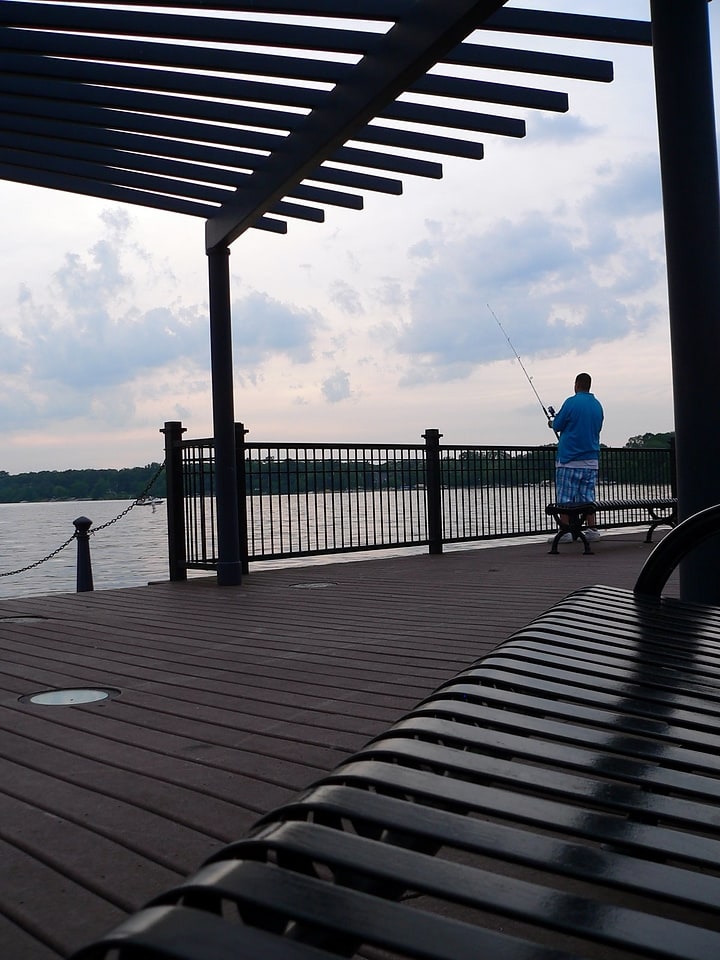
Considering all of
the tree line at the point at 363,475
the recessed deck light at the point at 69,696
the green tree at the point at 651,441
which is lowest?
the recessed deck light at the point at 69,696

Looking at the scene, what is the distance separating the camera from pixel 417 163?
6027 mm

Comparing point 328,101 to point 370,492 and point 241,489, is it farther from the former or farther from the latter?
point 370,492

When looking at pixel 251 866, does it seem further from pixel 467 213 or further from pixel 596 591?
pixel 467 213

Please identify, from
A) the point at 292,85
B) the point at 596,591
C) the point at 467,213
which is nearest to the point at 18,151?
the point at 292,85

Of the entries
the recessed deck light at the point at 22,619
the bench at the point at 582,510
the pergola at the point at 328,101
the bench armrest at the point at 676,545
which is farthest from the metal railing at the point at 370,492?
the bench armrest at the point at 676,545

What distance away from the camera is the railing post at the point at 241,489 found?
8.43 meters

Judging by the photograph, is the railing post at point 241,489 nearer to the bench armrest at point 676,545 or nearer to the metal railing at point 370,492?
the metal railing at point 370,492

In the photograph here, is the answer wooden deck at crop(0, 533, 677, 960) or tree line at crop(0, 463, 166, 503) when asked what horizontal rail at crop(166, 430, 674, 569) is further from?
tree line at crop(0, 463, 166, 503)

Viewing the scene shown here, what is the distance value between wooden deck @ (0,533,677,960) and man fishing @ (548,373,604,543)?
2.97m

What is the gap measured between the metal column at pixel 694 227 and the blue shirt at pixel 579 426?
6.79 m

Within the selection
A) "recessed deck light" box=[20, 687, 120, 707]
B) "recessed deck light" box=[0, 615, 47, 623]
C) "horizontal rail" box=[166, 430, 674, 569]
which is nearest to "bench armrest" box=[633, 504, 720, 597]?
"recessed deck light" box=[20, 687, 120, 707]

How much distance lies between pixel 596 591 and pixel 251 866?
237 cm

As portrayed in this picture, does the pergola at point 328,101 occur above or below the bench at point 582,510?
above

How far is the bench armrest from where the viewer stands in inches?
102
